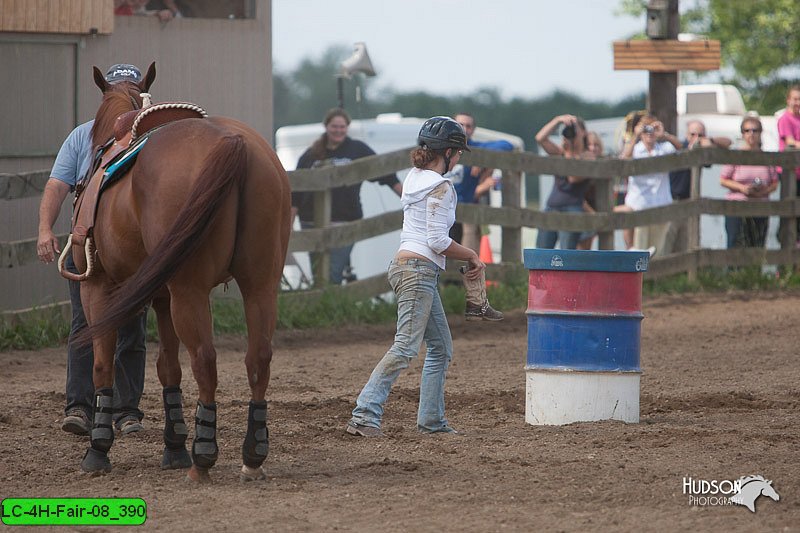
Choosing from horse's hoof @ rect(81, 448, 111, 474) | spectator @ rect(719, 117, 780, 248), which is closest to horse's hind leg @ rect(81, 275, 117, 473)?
horse's hoof @ rect(81, 448, 111, 474)

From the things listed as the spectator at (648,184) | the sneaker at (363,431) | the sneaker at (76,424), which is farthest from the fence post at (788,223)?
the sneaker at (76,424)

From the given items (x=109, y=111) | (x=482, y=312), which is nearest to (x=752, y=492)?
(x=482, y=312)

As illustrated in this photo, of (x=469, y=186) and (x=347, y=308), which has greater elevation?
(x=469, y=186)

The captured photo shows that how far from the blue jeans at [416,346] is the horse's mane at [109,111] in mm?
1593

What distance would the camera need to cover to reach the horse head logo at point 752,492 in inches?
190

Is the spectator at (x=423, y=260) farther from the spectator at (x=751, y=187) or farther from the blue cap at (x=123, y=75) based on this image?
the spectator at (x=751, y=187)

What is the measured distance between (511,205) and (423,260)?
20.0ft

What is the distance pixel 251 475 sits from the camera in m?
5.43

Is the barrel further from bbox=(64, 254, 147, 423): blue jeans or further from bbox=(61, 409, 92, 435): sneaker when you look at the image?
bbox=(61, 409, 92, 435): sneaker

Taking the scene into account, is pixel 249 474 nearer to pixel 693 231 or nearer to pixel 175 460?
pixel 175 460

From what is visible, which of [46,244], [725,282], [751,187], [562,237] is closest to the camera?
[46,244]

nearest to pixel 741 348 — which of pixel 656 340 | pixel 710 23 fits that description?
pixel 656 340

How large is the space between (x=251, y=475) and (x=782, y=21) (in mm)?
28540

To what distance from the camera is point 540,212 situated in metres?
12.5
